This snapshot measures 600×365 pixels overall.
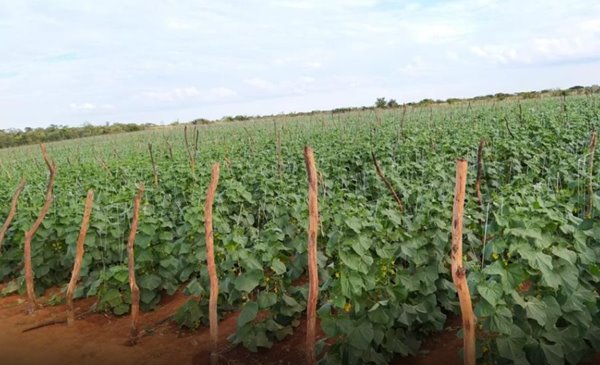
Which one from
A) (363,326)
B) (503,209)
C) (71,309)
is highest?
(503,209)

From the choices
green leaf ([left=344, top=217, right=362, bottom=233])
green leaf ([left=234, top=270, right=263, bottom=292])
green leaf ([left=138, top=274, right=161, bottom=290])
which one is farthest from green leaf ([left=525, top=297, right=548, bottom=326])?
green leaf ([left=138, top=274, right=161, bottom=290])

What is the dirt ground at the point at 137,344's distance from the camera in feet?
14.2

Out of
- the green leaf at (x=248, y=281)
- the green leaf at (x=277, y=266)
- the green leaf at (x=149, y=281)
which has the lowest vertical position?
the green leaf at (x=149, y=281)

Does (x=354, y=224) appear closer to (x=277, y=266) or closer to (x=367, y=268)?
(x=367, y=268)

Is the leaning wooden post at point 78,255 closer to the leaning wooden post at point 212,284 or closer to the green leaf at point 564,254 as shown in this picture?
the leaning wooden post at point 212,284

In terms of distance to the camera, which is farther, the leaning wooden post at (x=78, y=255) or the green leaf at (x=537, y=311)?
the leaning wooden post at (x=78, y=255)

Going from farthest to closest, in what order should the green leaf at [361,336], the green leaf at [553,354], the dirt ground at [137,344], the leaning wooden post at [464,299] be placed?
the dirt ground at [137,344] → the green leaf at [361,336] → the leaning wooden post at [464,299] → the green leaf at [553,354]

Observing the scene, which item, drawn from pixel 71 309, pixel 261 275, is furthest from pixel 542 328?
pixel 71 309

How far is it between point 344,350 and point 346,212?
3.57ft

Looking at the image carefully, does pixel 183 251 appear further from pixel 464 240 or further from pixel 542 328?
pixel 542 328

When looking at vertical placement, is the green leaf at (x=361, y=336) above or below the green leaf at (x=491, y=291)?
below

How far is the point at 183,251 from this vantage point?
5.29 meters

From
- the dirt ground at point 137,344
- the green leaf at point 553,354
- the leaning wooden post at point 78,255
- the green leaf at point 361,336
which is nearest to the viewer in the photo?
the green leaf at point 553,354

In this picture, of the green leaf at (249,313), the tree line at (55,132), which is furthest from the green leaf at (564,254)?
the tree line at (55,132)
